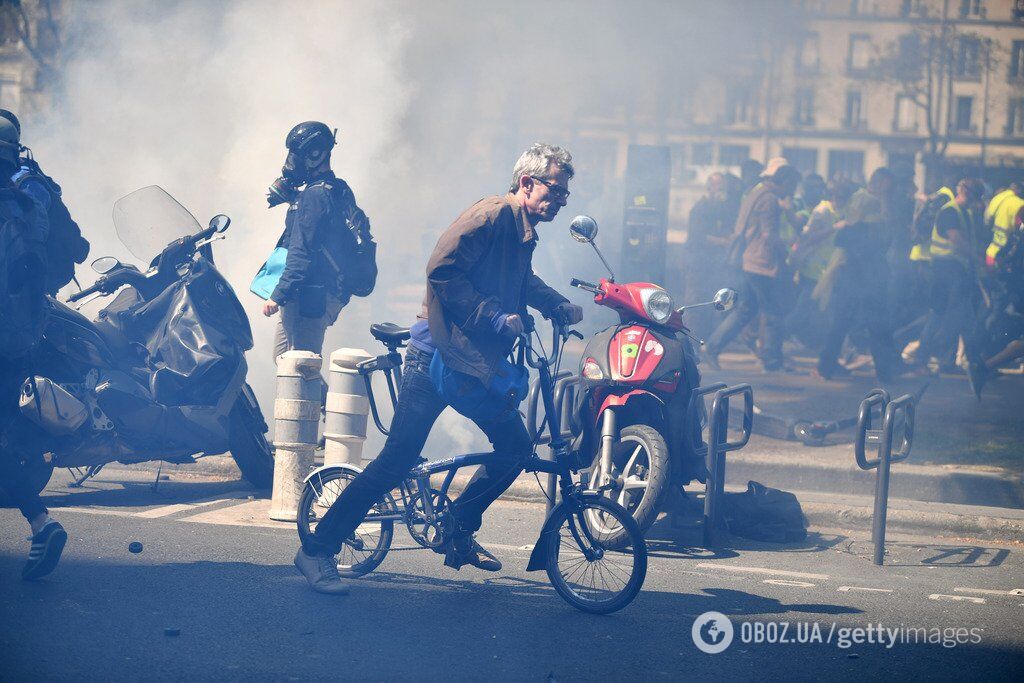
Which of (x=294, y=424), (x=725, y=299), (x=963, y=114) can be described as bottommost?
(x=294, y=424)

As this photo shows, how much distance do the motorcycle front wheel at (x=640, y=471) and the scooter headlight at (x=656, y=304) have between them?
0.57 m

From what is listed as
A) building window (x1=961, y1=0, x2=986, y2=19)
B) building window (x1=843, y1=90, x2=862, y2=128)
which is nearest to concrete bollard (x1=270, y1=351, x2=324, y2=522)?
building window (x1=961, y1=0, x2=986, y2=19)

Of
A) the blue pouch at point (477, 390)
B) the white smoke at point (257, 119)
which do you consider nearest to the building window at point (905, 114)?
the white smoke at point (257, 119)

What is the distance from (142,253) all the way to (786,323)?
25.4ft

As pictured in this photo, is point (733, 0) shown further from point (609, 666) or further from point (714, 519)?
point (609, 666)

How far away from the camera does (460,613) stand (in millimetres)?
4836

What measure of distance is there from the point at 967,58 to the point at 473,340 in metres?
45.4

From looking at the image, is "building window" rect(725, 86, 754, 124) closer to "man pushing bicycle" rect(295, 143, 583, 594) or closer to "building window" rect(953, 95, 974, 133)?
"building window" rect(953, 95, 974, 133)

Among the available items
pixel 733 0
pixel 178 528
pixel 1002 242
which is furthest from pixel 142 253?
pixel 733 0

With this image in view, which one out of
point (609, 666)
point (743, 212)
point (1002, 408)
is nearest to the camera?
point (609, 666)

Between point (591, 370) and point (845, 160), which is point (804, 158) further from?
point (591, 370)

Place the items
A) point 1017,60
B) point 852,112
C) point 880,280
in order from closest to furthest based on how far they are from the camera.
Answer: point 880,280
point 1017,60
point 852,112

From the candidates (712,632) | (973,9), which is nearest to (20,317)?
(712,632)

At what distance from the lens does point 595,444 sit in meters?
6.40
